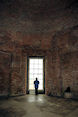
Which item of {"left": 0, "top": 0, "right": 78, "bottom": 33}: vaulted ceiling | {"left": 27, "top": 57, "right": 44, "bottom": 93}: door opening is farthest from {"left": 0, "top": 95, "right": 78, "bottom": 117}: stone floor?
{"left": 0, "top": 0, "right": 78, "bottom": 33}: vaulted ceiling

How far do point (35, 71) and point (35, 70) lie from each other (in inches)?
3.3

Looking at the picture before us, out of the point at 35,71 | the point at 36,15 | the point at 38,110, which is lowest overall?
the point at 38,110

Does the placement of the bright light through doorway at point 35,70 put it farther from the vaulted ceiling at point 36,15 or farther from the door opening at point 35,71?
the vaulted ceiling at point 36,15

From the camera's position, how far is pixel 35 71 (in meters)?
10.2

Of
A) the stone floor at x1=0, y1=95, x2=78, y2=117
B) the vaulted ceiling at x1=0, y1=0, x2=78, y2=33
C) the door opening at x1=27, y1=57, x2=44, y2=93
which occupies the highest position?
the vaulted ceiling at x1=0, y1=0, x2=78, y2=33

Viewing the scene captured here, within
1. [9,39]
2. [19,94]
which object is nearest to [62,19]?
[9,39]

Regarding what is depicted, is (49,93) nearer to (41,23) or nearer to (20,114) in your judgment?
(20,114)

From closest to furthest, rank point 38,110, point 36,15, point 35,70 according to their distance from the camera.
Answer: point 38,110
point 36,15
point 35,70

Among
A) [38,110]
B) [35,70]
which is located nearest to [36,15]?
[35,70]

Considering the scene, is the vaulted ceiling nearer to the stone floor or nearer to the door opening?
the door opening

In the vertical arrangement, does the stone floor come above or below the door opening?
below

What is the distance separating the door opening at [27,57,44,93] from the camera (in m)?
10.2

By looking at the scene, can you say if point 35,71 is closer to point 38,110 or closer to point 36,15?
point 36,15

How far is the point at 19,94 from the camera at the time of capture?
959cm
